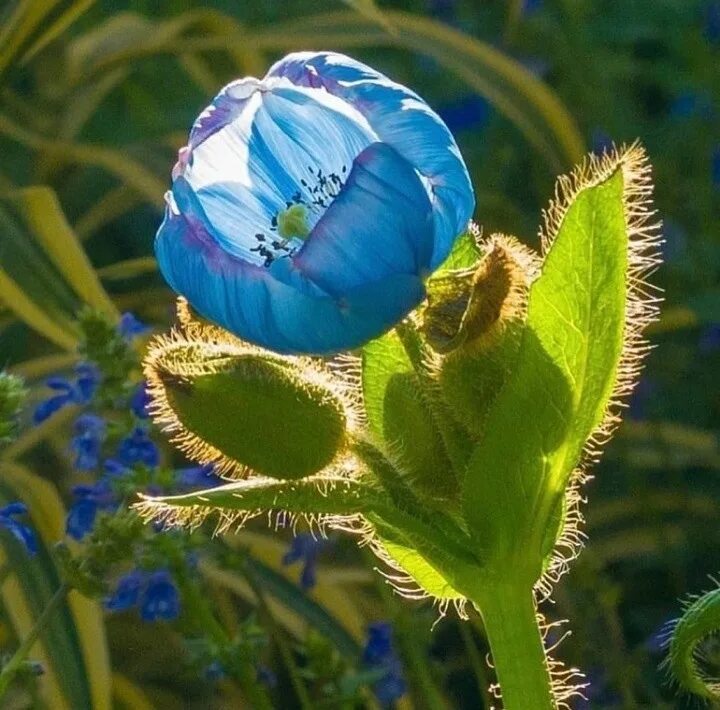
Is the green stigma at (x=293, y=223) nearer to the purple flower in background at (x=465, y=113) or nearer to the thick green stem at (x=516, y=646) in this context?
the thick green stem at (x=516, y=646)

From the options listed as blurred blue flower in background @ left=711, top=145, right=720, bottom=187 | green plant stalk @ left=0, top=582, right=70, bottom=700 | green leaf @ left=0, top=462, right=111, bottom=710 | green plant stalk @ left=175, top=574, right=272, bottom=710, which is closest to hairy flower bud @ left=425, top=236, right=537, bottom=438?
green plant stalk @ left=0, top=582, right=70, bottom=700

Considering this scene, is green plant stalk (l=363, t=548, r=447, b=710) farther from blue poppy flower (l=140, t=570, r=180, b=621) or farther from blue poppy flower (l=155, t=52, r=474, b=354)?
blue poppy flower (l=155, t=52, r=474, b=354)

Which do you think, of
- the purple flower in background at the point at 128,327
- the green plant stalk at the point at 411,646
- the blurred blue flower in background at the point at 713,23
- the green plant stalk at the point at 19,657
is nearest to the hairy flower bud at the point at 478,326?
the green plant stalk at the point at 19,657

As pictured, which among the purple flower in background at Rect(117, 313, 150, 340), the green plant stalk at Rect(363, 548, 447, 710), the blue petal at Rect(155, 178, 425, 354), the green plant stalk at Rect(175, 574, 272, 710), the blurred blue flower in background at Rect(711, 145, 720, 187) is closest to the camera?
the blue petal at Rect(155, 178, 425, 354)

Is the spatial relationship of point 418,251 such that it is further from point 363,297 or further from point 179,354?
point 179,354

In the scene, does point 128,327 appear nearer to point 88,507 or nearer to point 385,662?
point 88,507
